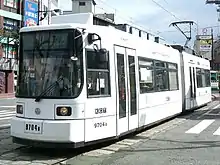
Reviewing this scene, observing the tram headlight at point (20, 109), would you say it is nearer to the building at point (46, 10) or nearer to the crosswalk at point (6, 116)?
Result: the crosswalk at point (6, 116)

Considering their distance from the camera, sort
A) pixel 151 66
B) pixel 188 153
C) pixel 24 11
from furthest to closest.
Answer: pixel 24 11 < pixel 151 66 < pixel 188 153

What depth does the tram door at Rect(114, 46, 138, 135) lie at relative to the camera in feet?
32.0

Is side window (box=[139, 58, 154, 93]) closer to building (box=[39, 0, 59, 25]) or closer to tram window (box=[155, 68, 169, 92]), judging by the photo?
tram window (box=[155, 68, 169, 92])

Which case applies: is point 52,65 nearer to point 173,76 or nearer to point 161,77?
point 161,77

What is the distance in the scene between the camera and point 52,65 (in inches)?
336

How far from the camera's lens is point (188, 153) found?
8.92m

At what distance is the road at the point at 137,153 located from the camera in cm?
802

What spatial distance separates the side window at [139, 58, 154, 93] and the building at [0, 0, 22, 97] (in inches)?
1323

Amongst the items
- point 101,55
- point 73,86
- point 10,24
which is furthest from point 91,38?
point 10,24

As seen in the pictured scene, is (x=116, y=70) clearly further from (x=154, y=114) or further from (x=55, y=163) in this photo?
(x=154, y=114)

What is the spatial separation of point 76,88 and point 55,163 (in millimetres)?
1699

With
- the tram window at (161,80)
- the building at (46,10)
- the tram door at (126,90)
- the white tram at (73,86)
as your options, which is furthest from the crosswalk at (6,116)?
the building at (46,10)

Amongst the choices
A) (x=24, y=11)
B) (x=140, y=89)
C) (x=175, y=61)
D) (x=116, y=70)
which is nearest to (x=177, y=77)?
(x=175, y=61)

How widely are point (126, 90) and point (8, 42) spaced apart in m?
37.3
